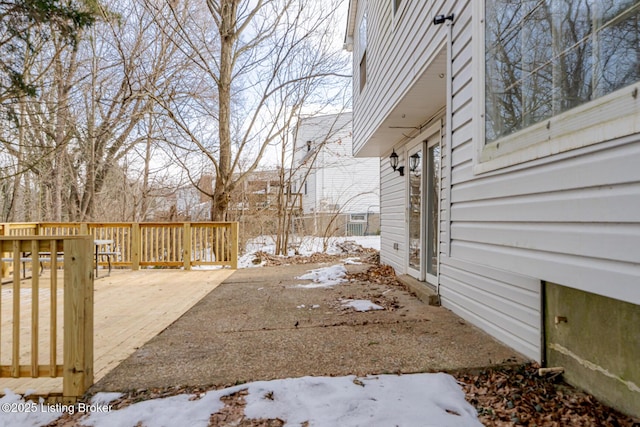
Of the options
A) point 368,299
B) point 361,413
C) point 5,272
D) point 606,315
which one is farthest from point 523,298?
point 5,272

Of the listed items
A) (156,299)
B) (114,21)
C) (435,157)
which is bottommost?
(156,299)

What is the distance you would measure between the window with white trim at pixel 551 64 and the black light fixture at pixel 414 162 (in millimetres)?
2888

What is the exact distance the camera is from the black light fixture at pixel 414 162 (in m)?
5.13

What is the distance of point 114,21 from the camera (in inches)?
287

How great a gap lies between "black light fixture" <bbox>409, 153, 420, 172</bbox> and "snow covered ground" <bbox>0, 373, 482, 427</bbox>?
353 cm

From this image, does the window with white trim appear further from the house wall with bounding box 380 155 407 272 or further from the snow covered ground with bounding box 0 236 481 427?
the house wall with bounding box 380 155 407 272

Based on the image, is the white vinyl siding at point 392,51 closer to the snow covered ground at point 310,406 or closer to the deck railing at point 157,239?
the snow covered ground at point 310,406

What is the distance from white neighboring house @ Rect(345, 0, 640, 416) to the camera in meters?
1.33

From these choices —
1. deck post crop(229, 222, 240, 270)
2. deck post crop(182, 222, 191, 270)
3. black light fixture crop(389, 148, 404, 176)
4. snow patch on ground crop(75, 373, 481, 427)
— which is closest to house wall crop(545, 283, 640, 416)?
snow patch on ground crop(75, 373, 481, 427)

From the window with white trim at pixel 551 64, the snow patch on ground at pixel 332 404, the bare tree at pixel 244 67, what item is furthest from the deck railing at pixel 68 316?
the bare tree at pixel 244 67

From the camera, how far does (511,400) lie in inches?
75.8

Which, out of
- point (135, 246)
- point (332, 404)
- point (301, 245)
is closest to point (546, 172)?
point (332, 404)

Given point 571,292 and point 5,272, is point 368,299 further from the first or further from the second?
point 5,272

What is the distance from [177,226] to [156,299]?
8.75 ft
